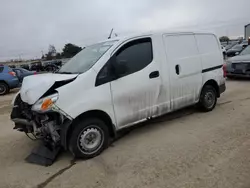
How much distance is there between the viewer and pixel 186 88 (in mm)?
5703

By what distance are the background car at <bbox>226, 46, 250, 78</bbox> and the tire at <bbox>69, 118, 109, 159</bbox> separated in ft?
26.6

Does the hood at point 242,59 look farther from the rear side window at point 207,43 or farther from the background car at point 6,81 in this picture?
the background car at point 6,81

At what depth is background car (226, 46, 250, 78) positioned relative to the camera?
35.1ft

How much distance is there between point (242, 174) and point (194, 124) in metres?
2.18

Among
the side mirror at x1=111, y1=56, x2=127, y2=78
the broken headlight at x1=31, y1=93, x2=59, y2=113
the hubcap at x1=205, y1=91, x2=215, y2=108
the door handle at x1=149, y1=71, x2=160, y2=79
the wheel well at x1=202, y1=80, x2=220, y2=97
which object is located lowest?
the hubcap at x1=205, y1=91, x2=215, y2=108

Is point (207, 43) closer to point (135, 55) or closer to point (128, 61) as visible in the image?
point (135, 55)

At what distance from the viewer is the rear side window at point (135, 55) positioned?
15.4 ft

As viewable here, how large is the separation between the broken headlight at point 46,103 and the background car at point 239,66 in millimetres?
8796

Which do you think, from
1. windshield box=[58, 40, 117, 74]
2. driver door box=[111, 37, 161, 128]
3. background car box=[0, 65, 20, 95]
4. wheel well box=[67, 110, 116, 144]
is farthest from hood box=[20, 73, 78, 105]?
background car box=[0, 65, 20, 95]

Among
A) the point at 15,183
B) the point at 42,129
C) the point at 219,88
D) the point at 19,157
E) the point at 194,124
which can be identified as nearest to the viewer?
the point at 15,183

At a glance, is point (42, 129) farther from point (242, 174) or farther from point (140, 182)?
point (242, 174)

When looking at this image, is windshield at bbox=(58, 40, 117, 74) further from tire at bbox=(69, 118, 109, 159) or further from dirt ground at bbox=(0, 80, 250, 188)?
dirt ground at bbox=(0, 80, 250, 188)

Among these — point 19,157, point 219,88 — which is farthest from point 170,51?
point 19,157

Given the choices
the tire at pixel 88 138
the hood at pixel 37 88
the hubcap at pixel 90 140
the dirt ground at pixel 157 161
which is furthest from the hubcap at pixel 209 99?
the hood at pixel 37 88
